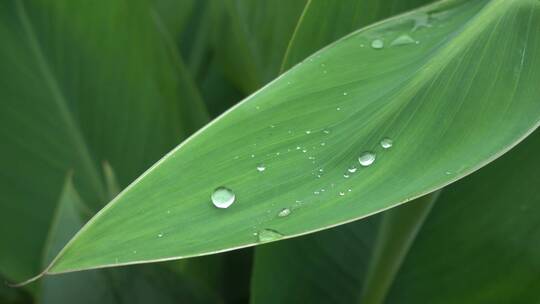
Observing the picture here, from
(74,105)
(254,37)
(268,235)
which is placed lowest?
(268,235)

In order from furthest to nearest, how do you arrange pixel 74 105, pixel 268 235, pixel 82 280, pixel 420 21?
1. pixel 74 105
2. pixel 82 280
3. pixel 420 21
4. pixel 268 235

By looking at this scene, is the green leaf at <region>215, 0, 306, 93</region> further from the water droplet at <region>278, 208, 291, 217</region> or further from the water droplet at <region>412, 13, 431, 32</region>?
the water droplet at <region>278, 208, 291, 217</region>

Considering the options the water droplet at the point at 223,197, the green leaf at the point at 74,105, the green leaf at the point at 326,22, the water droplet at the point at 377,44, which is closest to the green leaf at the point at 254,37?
the green leaf at the point at 74,105

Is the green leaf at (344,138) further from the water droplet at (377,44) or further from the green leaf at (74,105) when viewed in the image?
the green leaf at (74,105)

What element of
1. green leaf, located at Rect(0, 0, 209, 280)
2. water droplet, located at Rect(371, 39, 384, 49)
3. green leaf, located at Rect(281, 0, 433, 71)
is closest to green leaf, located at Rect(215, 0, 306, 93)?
green leaf, located at Rect(0, 0, 209, 280)

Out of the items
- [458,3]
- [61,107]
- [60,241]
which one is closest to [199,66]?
[61,107]

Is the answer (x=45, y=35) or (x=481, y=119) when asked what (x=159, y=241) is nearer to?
(x=481, y=119)

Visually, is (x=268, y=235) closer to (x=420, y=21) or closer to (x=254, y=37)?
(x=420, y=21)

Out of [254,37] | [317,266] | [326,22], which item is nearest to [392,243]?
[317,266]
